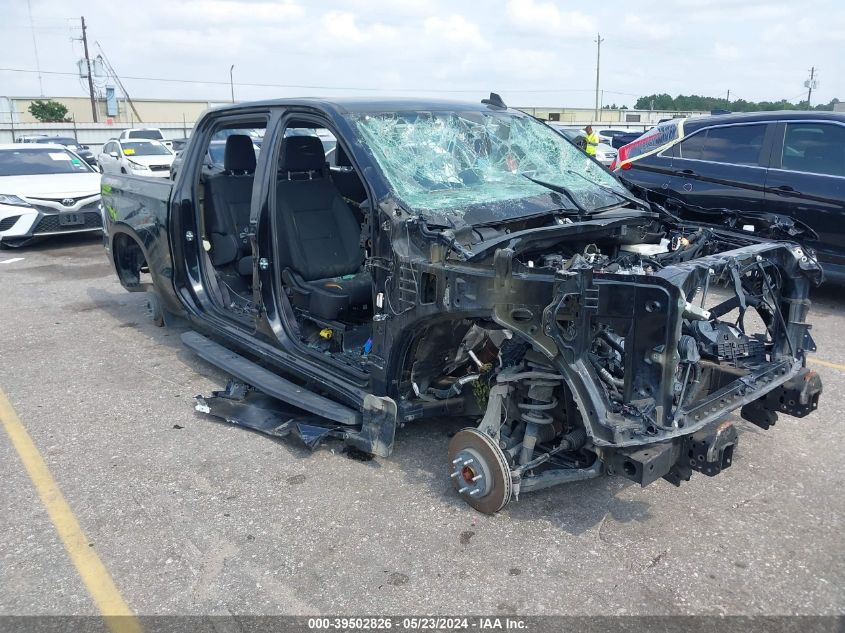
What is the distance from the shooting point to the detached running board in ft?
12.7

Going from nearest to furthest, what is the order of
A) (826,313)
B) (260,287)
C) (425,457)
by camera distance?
(425,457), (260,287), (826,313)

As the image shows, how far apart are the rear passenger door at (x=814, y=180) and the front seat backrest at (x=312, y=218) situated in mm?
4323

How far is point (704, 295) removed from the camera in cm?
313

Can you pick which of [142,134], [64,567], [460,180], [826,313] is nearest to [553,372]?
[460,180]

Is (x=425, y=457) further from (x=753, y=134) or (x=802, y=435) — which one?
(x=753, y=134)

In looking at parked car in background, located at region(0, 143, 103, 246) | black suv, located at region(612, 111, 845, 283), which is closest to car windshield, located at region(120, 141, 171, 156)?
parked car in background, located at region(0, 143, 103, 246)

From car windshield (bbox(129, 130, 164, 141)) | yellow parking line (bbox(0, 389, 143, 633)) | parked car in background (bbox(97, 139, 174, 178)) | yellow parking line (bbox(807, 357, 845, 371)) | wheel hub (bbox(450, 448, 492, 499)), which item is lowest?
yellow parking line (bbox(0, 389, 143, 633))

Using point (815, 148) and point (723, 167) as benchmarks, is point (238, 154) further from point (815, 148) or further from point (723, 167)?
point (815, 148)

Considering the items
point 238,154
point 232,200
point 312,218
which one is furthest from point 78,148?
point 312,218

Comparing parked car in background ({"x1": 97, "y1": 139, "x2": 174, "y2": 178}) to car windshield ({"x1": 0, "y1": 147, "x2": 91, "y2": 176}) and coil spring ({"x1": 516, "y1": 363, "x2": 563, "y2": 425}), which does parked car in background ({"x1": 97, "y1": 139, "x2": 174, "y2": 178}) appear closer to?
car windshield ({"x1": 0, "y1": 147, "x2": 91, "y2": 176})

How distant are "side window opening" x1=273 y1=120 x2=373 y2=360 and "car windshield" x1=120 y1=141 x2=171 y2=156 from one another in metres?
15.7

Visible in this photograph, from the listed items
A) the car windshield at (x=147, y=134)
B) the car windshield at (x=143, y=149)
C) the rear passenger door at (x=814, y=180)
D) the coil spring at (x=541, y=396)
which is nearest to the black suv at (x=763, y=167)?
the rear passenger door at (x=814, y=180)

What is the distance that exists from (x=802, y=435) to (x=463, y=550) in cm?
235

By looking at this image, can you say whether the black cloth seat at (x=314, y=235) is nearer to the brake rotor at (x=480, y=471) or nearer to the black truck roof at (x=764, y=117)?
the brake rotor at (x=480, y=471)
